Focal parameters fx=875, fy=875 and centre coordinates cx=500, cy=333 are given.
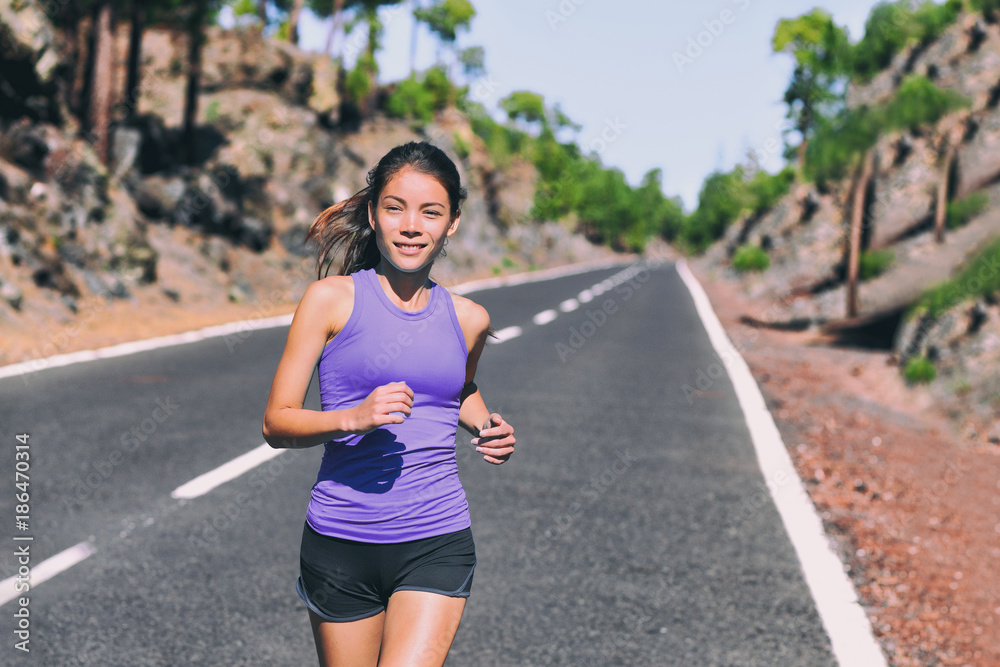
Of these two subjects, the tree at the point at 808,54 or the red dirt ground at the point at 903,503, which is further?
the tree at the point at 808,54

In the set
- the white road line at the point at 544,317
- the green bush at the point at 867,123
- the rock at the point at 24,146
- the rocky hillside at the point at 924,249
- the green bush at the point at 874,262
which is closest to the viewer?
the rocky hillside at the point at 924,249

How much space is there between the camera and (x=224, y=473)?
21.0 ft

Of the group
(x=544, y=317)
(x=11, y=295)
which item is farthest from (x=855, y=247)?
(x=11, y=295)

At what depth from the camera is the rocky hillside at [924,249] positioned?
10859 mm

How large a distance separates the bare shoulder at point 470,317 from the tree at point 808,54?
5932 cm

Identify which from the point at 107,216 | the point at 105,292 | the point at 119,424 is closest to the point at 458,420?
the point at 119,424

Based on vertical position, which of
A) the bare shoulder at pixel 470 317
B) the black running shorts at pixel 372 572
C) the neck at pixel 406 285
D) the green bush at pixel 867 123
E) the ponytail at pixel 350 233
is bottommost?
the black running shorts at pixel 372 572

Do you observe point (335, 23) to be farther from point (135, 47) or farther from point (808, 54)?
point (808, 54)

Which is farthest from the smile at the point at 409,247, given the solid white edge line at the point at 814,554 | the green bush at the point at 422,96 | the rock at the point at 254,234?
the green bush at the point at 422,96

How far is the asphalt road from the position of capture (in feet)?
12.6

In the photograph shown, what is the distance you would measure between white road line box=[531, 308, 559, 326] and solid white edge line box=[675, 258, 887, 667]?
28.7 feet

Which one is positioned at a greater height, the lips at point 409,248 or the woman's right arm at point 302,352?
the lips at point 409,248

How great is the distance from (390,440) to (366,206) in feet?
2.31

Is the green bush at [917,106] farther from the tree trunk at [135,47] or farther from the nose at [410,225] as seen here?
the nose at [410,225]
